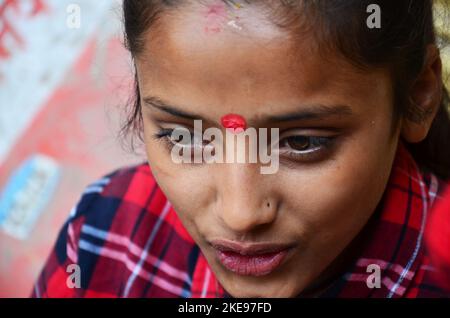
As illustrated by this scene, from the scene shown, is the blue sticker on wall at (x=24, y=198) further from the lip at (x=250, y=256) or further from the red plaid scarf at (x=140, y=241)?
the lip at (x=250, y=256)

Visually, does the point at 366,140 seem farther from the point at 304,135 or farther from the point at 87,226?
the point at 87,226

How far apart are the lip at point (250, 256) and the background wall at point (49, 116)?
72cm

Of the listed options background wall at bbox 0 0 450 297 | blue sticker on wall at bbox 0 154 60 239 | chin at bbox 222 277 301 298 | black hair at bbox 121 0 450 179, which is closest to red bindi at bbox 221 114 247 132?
black hair at bbox 121 0 450 179

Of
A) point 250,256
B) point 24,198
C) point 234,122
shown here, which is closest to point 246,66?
point 234,122

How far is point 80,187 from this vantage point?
5.44ft

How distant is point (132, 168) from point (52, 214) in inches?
19.3

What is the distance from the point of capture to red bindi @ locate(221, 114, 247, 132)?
0.81 metres

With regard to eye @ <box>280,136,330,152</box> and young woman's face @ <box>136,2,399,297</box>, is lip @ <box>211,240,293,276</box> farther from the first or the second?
eye @ <box>280,136,330,152</box>

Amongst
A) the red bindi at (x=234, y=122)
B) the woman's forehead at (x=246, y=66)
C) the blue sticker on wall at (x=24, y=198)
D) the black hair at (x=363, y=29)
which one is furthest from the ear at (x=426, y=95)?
the blue sticker on wall at (x=24, y=198)

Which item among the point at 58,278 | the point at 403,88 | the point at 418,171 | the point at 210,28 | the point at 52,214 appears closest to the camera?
the point at 210,28

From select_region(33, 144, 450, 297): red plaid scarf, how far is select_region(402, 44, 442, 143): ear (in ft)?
0.29

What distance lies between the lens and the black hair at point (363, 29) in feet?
2.64

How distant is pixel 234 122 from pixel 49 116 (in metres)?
1.02
